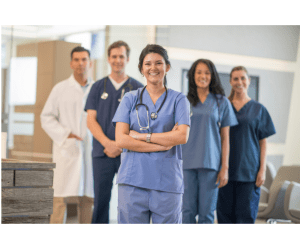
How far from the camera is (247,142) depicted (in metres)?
2.81

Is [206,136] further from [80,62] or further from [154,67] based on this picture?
[80,62]

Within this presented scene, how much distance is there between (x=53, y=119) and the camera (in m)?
2.77

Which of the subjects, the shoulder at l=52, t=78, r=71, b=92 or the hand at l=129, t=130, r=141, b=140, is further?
the shoulder at l=52, t=78, r=71, b=92

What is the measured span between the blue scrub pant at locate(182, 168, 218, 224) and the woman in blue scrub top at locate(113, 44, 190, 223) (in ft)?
2.14

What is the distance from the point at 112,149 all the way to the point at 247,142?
1033mm

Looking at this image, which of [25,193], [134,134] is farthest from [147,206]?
[25,193]

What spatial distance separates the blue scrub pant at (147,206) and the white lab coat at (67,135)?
103cm

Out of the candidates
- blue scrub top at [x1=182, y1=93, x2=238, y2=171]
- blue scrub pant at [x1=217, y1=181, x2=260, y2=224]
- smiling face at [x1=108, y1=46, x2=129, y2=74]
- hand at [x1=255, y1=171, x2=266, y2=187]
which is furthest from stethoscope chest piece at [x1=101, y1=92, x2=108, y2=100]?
hand at [x1=255, y1=171, x2=266, y2=187]

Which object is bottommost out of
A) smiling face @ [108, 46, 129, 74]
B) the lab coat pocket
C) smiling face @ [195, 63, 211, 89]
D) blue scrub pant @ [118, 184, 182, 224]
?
blue scrub pant @ [118, 184, 182, 224]

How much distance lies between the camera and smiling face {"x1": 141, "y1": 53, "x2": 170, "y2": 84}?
1953 millimetres

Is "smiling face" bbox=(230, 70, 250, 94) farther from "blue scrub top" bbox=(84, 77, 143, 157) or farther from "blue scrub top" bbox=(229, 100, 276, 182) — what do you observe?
"blue scrub top" bbox=(84, 77, 143, 157)

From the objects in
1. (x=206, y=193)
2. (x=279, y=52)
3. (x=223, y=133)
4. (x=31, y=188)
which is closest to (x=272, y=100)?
(x=279, y=52)

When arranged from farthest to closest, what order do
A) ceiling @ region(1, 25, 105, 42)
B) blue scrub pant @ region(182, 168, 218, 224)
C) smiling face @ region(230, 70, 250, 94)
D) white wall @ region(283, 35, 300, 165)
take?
white wall @ region(283, 35, 300, 165), smiling face @ region(230, 70, 250, 94), ceiling @ region(1, 25, 105, 42), blue scrub pant @ region(182, 168, 218, 224)
